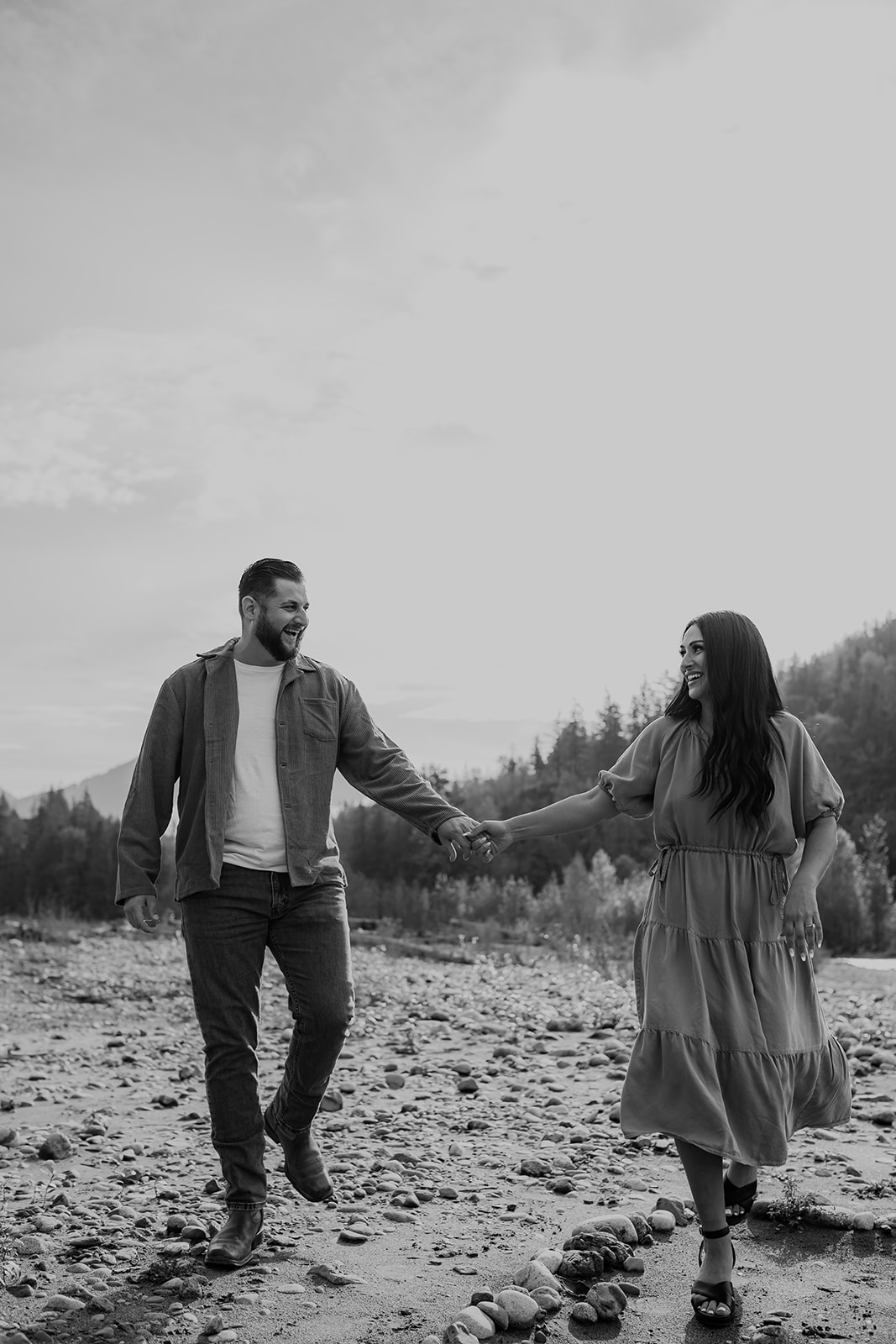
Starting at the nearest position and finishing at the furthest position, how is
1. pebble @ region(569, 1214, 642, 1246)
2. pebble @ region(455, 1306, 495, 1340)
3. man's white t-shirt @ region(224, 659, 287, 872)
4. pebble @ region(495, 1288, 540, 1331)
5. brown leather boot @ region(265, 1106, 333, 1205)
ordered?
pebble @ region(455, 1306, 495, 1340)
pebble @ region(495, 1288, 540, 1331)
pebble @ region(569, 1214, 642, 1246)
man's white t-shirt @ region(224, 659, 287, 872)
brown leather boot @ region(265, 1106, 333, 1205)

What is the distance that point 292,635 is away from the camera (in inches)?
193

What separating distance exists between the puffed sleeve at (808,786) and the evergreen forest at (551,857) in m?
0.24

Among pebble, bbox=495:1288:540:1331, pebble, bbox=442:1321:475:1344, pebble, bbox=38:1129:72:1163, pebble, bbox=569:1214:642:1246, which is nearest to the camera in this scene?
pebble, bbox=442:1321:475:1344

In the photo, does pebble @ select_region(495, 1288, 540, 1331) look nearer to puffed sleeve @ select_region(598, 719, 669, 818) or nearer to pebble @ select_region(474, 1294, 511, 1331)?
pebble @ select_region(474, 1294, 511, 1331)

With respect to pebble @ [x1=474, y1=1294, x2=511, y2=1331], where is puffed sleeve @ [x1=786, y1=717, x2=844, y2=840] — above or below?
above

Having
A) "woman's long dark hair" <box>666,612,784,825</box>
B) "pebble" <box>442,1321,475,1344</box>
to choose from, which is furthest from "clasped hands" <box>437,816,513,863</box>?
"pebble" <box>442,1321,475,1344</box>

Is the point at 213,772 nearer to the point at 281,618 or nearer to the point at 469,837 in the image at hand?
the point at 281,618

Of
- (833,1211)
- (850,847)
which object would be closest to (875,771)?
(850,847)

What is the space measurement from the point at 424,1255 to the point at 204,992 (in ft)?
4.14

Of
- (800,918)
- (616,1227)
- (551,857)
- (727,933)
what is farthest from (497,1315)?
(551,857)

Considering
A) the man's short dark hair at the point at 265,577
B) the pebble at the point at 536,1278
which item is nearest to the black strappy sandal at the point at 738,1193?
the pebble at the point at 536,1278

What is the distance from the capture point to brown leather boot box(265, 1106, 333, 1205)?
15.7 feet

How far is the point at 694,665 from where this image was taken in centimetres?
425

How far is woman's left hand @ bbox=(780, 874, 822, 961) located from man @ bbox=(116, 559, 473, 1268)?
66.2 inches
